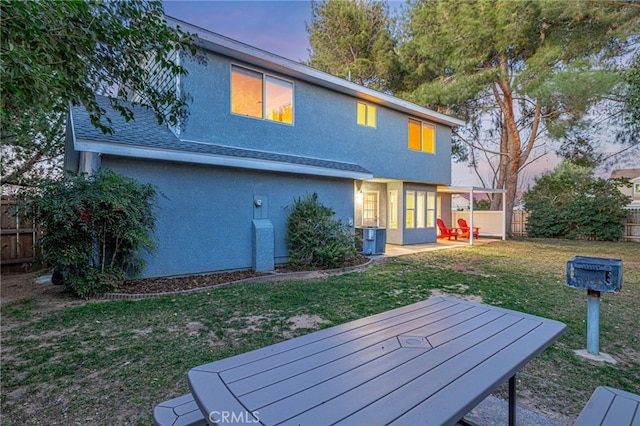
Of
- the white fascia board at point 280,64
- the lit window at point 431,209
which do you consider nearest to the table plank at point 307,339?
the white fascia board at point 280,64

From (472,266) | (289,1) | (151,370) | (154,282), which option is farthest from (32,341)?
(289,1)

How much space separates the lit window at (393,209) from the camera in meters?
12.9

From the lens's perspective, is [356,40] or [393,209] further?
[356,40]

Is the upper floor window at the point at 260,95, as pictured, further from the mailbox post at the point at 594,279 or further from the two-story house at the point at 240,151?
the mailbox post at the point at 594,279

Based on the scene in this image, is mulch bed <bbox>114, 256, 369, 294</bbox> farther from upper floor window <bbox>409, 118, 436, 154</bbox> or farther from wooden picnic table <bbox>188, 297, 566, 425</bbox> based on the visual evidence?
upper floor window <bbox>409, 118, 436, 154</bbox>

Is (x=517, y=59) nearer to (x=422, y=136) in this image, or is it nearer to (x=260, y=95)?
(x=422, y=136)

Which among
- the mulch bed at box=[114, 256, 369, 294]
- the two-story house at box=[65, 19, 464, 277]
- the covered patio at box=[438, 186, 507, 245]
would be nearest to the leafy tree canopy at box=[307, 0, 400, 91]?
the two-story house at box=[65, 19, 464, 277]

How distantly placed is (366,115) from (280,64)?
158 inches

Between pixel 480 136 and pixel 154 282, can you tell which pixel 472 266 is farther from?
pixel 480 136

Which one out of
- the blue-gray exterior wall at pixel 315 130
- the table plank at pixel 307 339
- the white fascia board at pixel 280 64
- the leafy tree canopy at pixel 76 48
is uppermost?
the white fascia board at pixel 280 64

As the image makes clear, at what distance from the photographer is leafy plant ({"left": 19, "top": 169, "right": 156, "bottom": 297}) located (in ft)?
16.3

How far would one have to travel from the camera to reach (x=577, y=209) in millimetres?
15938

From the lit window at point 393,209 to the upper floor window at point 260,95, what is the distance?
5682 millimetres

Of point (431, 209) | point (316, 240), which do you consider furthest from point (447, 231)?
point (316, 240)
